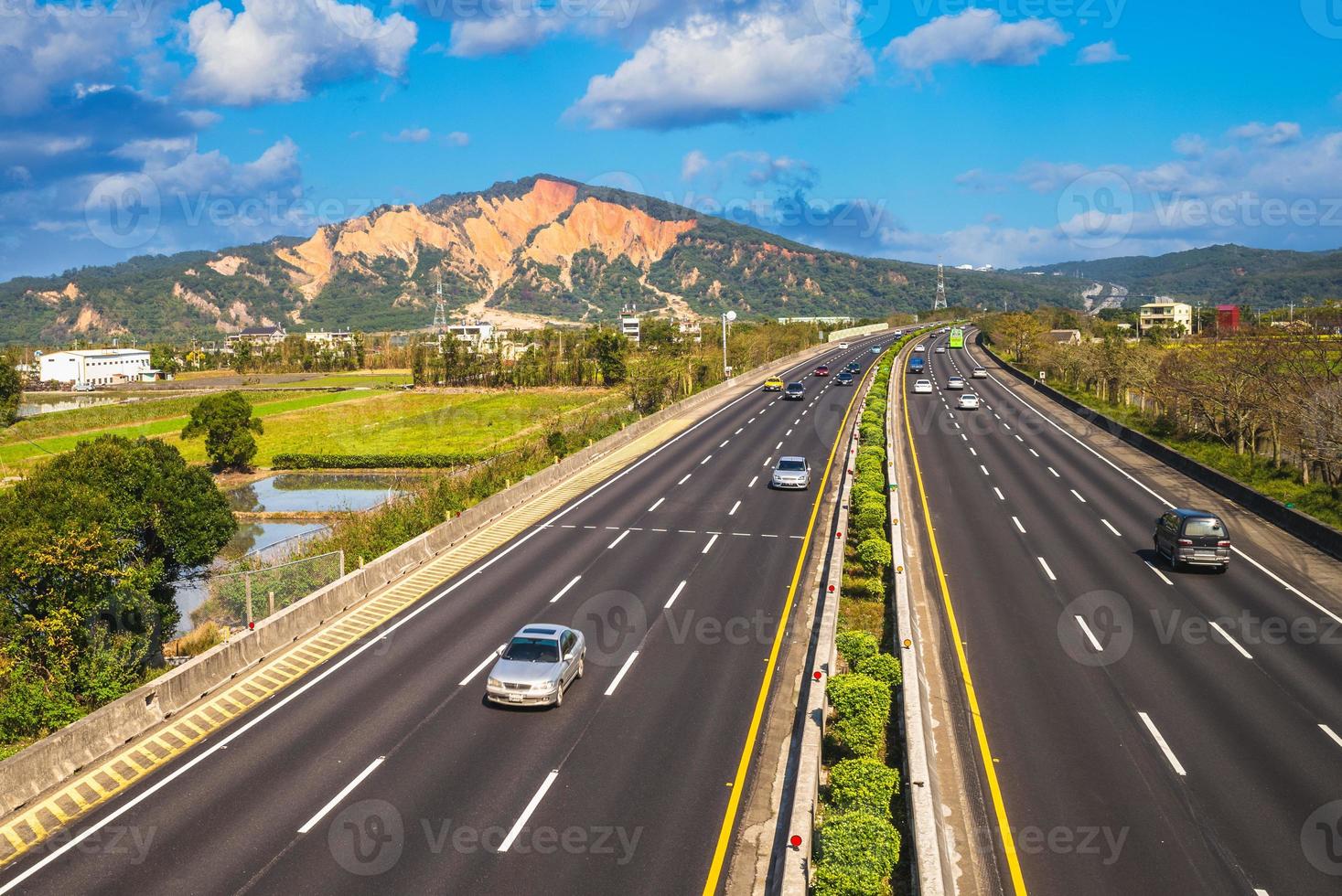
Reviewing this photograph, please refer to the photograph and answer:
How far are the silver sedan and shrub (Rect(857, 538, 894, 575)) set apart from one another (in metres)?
9.96

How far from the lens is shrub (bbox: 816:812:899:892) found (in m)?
11.5

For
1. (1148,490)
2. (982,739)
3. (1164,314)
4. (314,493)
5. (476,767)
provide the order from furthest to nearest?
1. (1164,314)
2. (314,493)
3. (1148,490)
4. (982,739)
5. (476,767)

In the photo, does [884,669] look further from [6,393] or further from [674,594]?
[6,393]

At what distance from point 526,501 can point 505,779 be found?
24469 mm

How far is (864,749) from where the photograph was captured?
15859 millimetres

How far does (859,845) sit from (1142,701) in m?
10.0

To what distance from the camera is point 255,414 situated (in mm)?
99750

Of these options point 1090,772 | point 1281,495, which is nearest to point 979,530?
point 1281,495

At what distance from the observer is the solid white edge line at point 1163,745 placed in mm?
15984

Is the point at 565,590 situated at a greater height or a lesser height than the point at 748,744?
greater

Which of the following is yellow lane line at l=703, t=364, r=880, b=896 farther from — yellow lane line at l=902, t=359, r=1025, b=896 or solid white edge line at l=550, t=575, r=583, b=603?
solid white edge line at l=550, t=575, r=583, b=603

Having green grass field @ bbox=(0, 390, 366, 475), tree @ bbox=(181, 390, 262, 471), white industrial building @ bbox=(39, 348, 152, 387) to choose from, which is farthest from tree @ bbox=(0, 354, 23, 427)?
white industrial building @ bbox=(39, 348, 152, 387)

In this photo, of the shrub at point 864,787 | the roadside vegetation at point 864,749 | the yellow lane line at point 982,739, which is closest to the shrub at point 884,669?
the roadside vegetation at point 864,749

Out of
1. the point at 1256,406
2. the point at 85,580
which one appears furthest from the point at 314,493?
the point at 1256,406
